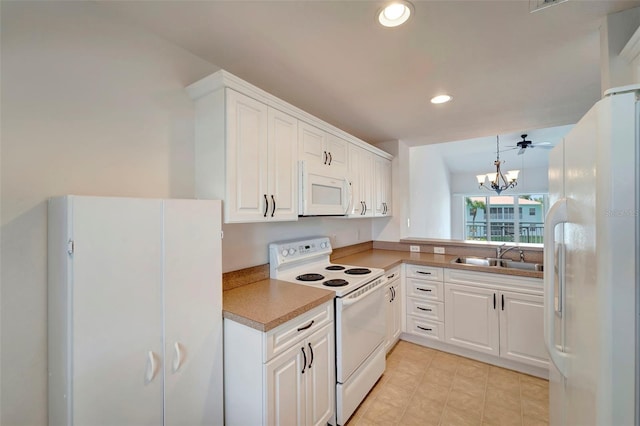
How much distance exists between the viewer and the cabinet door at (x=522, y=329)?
2293 mm

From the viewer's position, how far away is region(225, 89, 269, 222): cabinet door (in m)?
1.53

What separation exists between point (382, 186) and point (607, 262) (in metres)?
2.80

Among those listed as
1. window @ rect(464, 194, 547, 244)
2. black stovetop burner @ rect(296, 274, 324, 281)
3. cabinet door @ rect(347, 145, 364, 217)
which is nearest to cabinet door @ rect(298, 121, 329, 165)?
cabinet door @ rect(347, 145, 364, 217)

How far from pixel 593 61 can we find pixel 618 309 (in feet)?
6.41

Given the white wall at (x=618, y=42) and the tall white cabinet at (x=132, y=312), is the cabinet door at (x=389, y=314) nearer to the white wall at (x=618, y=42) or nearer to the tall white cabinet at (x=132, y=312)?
the tall white cabinet at (x=132, y=312)

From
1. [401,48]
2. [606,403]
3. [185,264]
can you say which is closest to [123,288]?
[185,264]

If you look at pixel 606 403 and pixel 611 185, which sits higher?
pixel 611 185

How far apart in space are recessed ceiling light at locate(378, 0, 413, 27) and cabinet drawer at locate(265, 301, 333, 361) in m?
1.64

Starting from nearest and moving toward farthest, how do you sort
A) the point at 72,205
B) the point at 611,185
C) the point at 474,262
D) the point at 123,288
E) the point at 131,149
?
the point at 611,185 → the point at 72,205 → the point at 123,288 → the point at 131,149 → the point at 474,262

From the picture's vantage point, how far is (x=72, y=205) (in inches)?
38.3

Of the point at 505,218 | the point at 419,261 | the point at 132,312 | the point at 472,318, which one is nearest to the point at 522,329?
the point at 472,318

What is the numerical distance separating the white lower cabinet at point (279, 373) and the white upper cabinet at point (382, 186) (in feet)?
6.32

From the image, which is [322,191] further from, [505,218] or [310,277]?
[505,218]

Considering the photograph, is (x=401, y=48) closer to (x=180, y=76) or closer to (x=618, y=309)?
(x=180, y=76)
